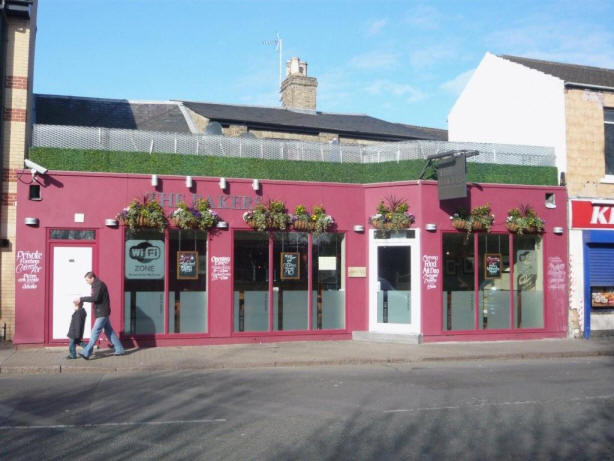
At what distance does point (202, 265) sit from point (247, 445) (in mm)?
8890

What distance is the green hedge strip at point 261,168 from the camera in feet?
50.1

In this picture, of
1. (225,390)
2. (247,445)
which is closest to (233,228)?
(225,390)

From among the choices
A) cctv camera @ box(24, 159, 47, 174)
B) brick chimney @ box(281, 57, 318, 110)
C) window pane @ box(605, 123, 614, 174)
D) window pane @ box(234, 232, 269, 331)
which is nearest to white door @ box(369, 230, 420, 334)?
window pane @ box(234, 232, 269, 331)

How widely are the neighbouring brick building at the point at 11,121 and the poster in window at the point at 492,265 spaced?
36.8 feet

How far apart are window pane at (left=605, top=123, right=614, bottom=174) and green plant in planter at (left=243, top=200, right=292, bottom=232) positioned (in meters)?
9.07

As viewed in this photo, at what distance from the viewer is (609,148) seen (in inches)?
729

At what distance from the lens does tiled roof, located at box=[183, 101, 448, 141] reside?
25.0 metres

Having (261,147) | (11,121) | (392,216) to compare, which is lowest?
(392,216)

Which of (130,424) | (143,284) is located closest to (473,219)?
(143,284)

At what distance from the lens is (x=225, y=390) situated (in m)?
10.5

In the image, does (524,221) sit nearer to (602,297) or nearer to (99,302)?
(602,297)

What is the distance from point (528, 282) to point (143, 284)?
972cm

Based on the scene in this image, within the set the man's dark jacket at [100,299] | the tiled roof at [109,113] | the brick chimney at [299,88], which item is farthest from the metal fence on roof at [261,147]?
the brick chimney at [299,88]

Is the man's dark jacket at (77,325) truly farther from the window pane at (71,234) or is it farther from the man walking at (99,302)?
the window pane at (71,234)
